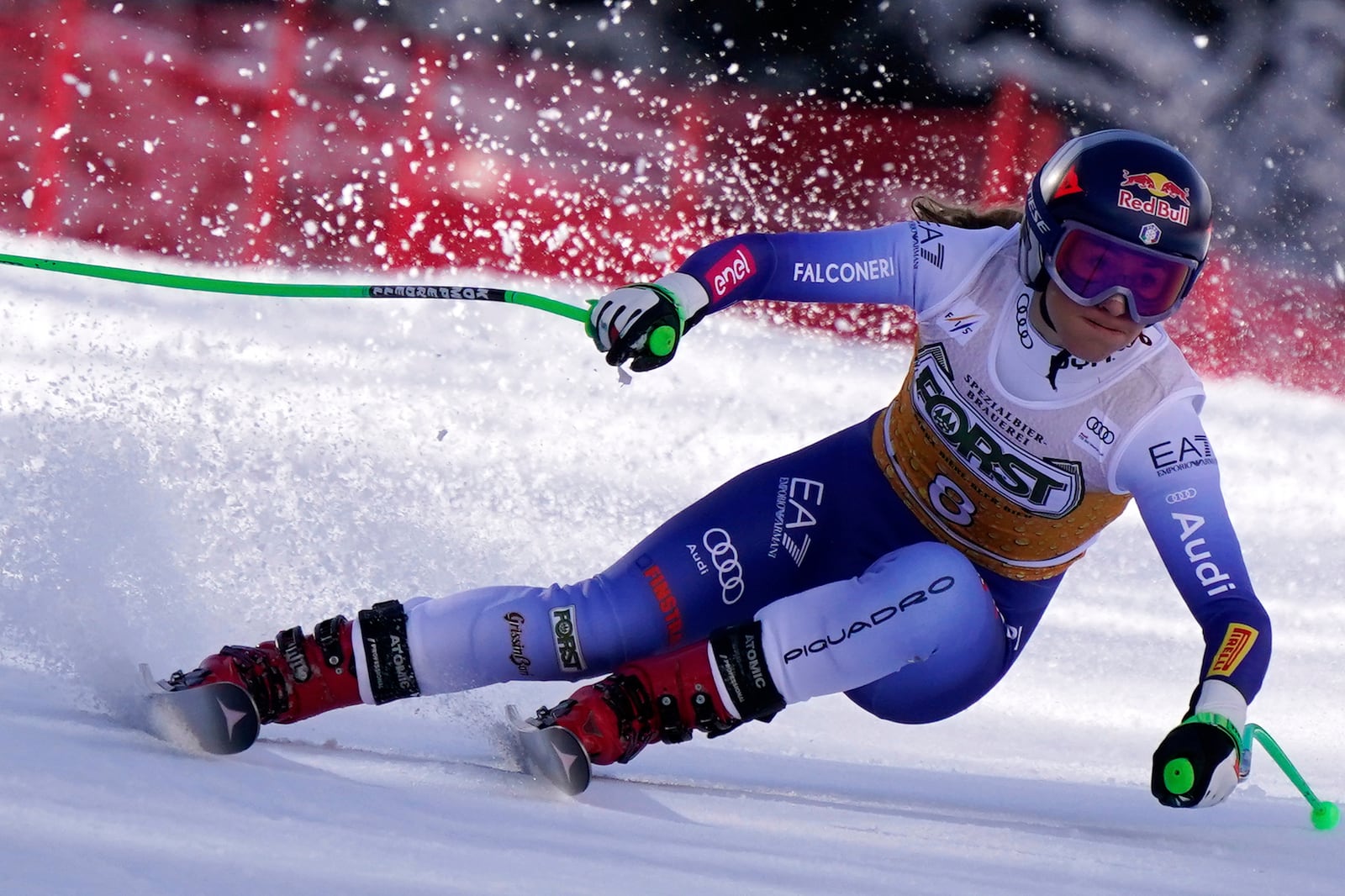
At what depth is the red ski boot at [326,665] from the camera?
1.94 m

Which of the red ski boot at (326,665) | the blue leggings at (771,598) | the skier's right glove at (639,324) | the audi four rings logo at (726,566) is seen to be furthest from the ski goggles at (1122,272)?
the red ski boot at (326,665)

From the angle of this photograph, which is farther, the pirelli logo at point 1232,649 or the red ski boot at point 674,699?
the red ski boot at point 674,699

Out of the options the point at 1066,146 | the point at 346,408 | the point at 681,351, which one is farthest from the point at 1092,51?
the point at 1066,146

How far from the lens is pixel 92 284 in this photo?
14.3 ft

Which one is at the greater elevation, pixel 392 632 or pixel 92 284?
pixel 92 284

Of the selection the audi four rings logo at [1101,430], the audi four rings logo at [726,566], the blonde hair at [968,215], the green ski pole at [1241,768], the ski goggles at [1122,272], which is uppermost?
the blonde hair at [968,215]

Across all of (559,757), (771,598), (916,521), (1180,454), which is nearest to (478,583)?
(771,598)

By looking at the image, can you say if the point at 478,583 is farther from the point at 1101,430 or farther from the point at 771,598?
the point at 1101,430

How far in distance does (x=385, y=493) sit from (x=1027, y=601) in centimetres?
194

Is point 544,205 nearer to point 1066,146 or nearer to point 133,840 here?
point 1066,146

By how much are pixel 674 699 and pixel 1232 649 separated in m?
0.70

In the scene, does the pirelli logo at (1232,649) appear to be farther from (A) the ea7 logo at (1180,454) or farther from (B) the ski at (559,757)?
(B) the ski at (559,757)

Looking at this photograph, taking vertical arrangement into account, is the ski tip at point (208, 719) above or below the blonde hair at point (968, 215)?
below

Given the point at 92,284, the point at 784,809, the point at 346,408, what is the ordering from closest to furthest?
the point at 784,809 → the point at 346,408 → the point at 92,284
